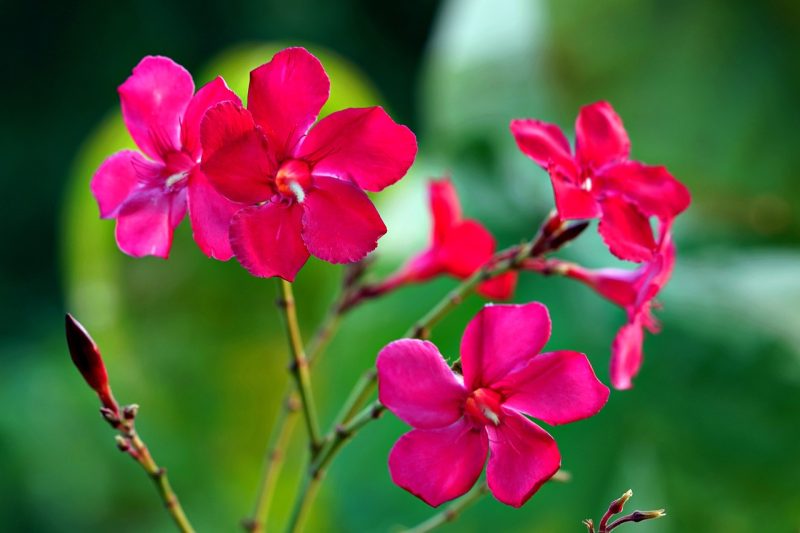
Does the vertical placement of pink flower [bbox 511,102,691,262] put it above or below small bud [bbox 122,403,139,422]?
above

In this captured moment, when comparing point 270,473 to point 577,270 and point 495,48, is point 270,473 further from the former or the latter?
point 495,48

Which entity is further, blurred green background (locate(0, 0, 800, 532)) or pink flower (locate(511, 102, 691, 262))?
blurred green background (locate(0, 0, 800, 532))

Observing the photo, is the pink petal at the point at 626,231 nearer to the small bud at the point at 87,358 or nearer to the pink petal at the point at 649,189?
the pink petal at the point at 649,189

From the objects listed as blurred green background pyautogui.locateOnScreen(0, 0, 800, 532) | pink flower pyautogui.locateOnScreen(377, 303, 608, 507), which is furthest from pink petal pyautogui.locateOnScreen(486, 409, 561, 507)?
blurred green background pyautogui.locateOnScreen(0, 0, 800, 532)

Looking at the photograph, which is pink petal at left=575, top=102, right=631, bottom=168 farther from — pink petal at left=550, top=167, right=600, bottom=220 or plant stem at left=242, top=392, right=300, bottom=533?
plant stem at left=242, top=392, right=300, bottom=533

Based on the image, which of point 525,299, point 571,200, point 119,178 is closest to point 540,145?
point 571,200

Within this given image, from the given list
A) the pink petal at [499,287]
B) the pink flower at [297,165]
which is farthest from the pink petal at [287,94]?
the pink petal at [499,287]

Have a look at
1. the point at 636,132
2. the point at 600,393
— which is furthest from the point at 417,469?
the point at 636,132
